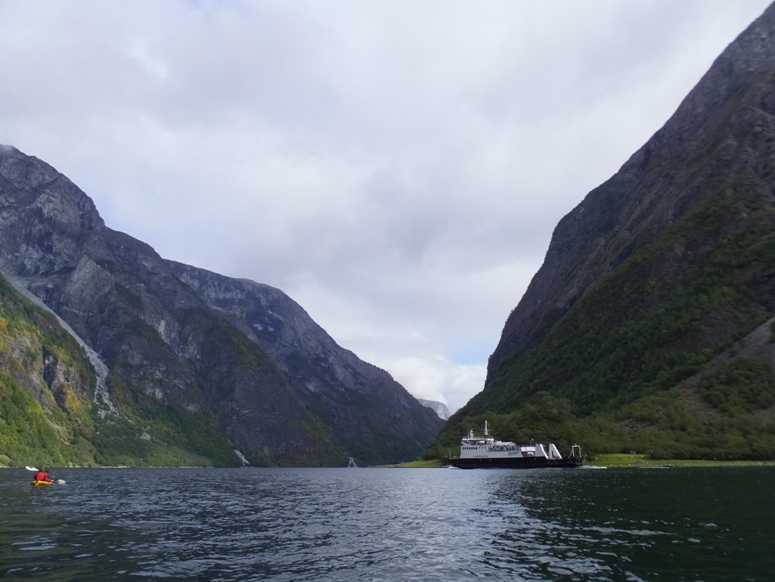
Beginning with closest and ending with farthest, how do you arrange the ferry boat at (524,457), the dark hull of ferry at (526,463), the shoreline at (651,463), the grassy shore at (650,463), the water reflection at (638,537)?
1. the water reflection at (638,537)
2. the shoreline at (651,463)
3. the grassy shore at (650,463)
4. the dark hull of ferry at (526,463)
5. the ferry boat at (524,457)

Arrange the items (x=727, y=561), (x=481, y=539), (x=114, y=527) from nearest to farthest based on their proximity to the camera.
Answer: (x=727, y=561)
(x=481, y=539)
(x=114, y=527)

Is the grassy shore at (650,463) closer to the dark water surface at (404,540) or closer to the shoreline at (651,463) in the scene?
the shoreline at (651,463)

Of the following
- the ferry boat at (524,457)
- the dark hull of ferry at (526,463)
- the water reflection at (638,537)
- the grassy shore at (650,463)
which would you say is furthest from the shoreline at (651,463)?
the water reflection at (638,537)

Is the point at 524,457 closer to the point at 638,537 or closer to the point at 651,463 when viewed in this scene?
the point at 651,463

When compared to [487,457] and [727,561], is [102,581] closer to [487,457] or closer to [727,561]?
[727,561]

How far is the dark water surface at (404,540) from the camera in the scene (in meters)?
30.7

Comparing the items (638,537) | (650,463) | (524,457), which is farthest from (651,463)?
(638,537)

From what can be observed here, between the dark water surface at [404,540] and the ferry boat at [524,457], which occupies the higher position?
the ferry boat at [524,457]

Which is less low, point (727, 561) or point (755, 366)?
point (755, 366)

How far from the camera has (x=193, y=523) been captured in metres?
51.4

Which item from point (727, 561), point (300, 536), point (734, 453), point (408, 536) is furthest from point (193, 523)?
point (734, 453)

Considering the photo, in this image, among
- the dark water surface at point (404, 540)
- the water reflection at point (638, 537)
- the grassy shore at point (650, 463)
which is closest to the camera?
the water reflection at point (638, 537)

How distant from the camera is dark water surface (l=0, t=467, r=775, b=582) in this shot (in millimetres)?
30703

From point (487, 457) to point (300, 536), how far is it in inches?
6466
